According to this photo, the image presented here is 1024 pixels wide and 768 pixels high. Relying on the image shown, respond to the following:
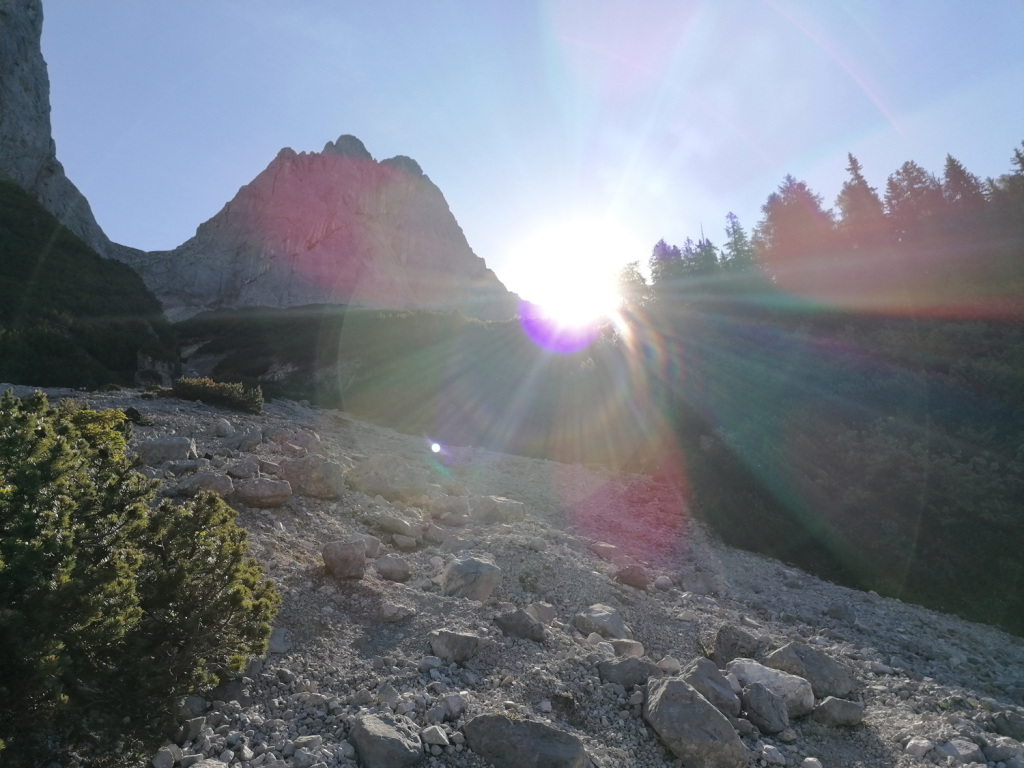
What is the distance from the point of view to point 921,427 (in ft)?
64.2

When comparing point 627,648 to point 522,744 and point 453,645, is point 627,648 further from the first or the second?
point 522,744

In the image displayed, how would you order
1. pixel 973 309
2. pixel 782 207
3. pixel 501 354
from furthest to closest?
pixel 782 207 < pixel 501 354 < pixel 973 309

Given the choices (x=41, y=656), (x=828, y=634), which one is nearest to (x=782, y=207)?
(x=828, y=634)

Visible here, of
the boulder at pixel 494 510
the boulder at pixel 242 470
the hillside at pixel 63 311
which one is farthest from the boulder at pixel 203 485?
the hillside at pixel 63 311

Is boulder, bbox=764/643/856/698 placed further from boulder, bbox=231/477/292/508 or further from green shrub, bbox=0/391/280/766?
boulder, bbox=231/477/292/508

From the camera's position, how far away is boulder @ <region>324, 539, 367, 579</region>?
788 centimetres

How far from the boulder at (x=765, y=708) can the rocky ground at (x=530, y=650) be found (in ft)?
0.07

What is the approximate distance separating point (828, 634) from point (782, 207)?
45349mm

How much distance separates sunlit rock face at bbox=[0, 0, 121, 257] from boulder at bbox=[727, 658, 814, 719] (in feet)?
194

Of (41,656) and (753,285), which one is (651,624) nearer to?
(41,656)

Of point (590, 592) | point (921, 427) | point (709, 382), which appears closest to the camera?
point (590, 592)

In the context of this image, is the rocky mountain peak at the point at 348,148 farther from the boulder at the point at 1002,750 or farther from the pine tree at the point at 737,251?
the boulder at the point at 1002,750

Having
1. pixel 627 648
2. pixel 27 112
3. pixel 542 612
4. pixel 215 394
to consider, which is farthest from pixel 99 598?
pixel 27 112

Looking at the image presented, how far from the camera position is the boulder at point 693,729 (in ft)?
17.6
